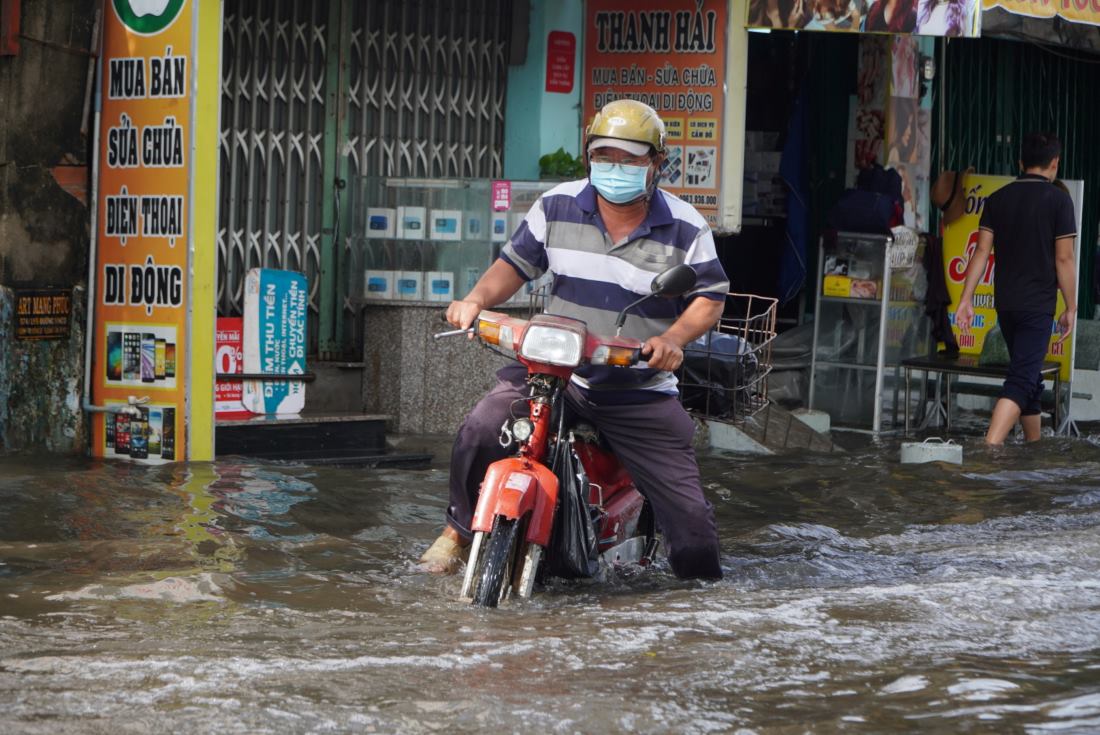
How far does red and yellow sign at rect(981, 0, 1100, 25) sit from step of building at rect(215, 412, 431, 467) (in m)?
5.23

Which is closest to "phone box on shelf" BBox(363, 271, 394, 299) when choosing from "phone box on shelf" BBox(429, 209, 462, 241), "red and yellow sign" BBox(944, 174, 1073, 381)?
"phone box on shelf" BBox(429, 209, 462, 241)

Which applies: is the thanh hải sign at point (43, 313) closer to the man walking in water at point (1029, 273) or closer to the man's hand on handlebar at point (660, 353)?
the man's hand on handlebar at point (660, 353)

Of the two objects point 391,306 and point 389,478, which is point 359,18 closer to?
point 391,306

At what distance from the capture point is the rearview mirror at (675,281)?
4.77 m

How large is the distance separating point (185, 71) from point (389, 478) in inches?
91.4

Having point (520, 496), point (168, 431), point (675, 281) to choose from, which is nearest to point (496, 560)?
point (520, 496)

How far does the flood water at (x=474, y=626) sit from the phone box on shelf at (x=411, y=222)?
2.42 meters

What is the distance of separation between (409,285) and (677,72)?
2250 mm

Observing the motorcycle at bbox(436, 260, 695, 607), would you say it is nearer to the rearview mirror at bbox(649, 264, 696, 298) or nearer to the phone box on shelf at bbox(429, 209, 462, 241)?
the rearview mirror at bbox(649, 264, 696, 298)

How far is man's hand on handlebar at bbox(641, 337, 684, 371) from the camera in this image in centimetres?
476

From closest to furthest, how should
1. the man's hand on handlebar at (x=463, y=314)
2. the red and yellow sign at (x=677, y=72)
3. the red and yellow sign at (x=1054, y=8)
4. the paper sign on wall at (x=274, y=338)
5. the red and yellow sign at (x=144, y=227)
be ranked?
the man's hand on handlebar at (x=463, y=314), the red and yellow sign at (x=144, y=227), the paper sign on wall at (x=274, y=338), the red and yellow sign at (x=677, y=72), the red and yellow sign at (x=1054, y=8)

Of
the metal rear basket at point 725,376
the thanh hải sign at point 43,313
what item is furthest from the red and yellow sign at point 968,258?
the thanh hải sign at point 43,313

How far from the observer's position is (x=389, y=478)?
8.20 metres

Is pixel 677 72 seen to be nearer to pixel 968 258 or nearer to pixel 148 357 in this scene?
pixel 968 258
